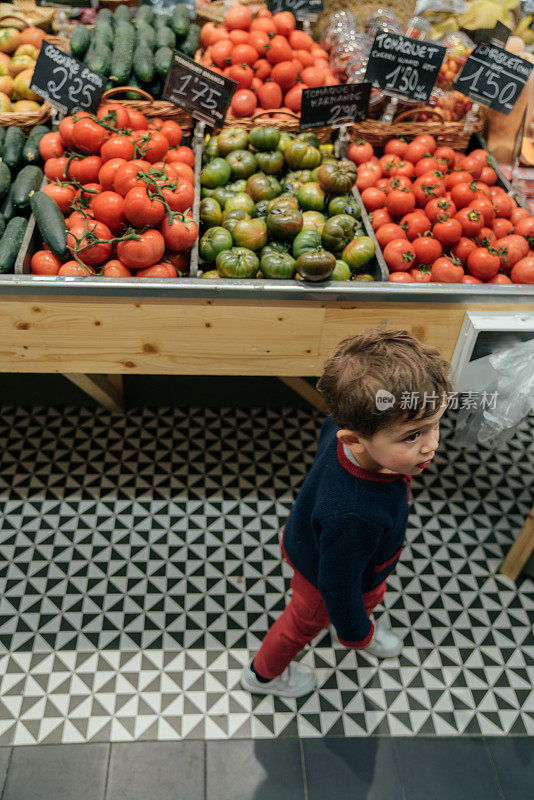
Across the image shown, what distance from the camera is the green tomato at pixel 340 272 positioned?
235 centimetres

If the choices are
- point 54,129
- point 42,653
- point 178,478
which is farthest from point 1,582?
point 54,129

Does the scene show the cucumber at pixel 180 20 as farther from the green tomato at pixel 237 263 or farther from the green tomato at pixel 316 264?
the green tomato at pixel 316 264

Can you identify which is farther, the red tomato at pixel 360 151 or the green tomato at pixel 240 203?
the red tomato at pixel 360 151

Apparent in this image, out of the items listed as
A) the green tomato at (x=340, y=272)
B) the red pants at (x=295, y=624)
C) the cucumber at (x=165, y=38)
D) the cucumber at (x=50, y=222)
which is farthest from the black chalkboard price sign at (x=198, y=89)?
the red pants at (x=295, y=624)

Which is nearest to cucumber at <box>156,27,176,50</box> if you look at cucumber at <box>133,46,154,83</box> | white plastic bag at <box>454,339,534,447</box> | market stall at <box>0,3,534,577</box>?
market stall at <box>0,3,534,577</box>

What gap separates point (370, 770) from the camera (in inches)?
81.5

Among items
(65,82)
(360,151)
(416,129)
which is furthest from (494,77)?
(65,82)

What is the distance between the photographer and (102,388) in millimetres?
2865

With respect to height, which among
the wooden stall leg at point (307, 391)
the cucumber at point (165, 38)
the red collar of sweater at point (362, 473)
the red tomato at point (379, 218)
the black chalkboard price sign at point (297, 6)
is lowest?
the wooden stall leg at point (307, 391)

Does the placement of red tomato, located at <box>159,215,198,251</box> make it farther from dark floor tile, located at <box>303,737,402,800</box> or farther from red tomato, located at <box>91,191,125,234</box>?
dark floor tile, located at <box>303,737,402,800</box>

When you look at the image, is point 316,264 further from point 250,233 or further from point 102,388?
point 102,388

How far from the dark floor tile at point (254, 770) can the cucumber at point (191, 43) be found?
3.15m

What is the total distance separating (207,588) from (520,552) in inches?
51.7

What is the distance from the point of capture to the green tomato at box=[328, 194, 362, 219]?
8.41 ft
